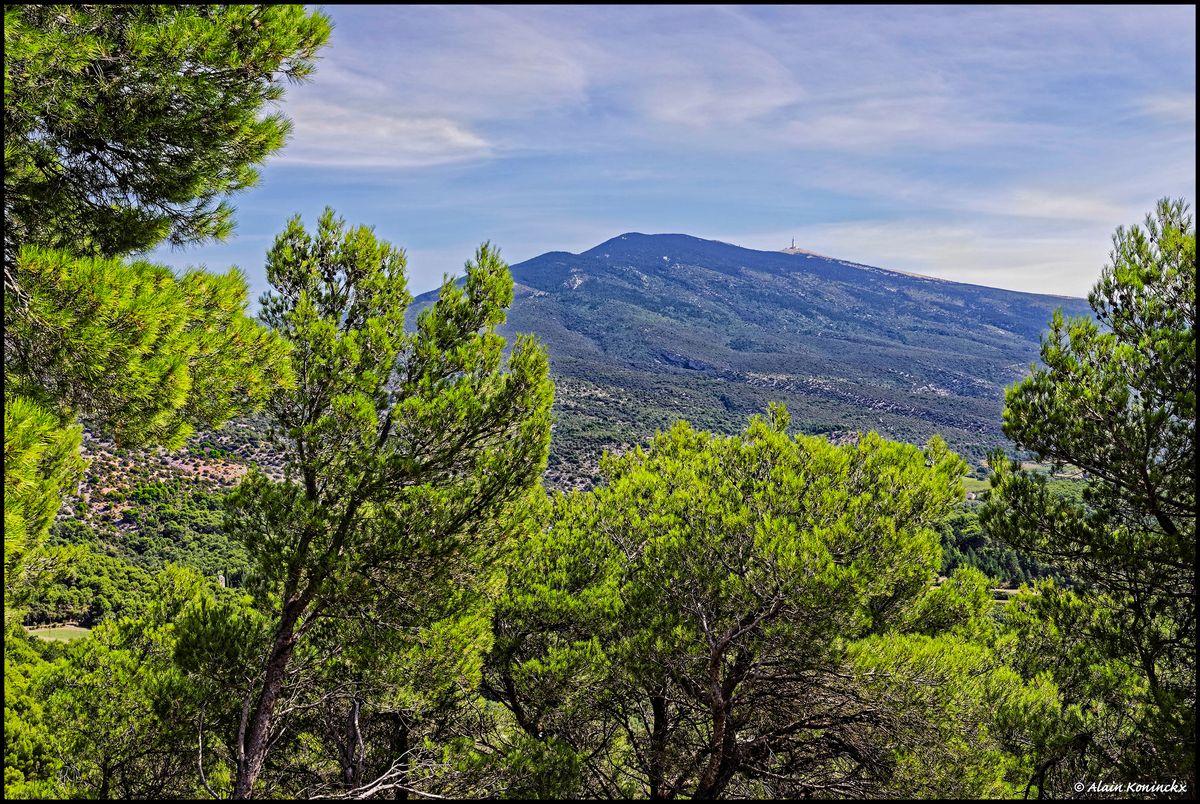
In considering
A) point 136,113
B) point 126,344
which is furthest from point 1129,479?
point 136,113

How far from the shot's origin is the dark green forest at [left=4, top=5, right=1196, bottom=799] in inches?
185

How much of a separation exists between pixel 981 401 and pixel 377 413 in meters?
178

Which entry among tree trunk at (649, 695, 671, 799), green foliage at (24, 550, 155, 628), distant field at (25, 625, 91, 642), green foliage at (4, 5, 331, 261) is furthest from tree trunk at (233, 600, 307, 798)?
distant field at (25, 625, 91, 642)

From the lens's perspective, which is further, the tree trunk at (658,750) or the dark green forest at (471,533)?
the tree trunk at (658,750)

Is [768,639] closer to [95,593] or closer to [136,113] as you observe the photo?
[136,113]

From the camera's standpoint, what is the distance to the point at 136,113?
494 centimetres

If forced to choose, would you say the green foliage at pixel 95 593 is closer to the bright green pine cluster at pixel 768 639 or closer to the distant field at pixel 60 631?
the distant field at pixel 60 631

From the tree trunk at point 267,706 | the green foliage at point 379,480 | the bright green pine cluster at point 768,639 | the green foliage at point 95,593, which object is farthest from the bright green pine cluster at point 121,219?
the green foliage at point 95,593

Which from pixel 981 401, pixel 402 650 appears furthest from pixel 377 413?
pixel 981 401

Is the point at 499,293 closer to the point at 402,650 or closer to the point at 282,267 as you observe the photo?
the point at 282,267

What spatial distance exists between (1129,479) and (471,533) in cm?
665

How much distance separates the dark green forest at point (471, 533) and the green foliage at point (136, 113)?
3cm

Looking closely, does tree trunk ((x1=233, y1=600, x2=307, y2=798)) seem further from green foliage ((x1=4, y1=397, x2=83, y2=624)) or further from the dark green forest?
green foliage ((x1=4, y1=397, x2=83, y2=624))

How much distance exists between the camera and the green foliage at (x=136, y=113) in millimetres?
4391
